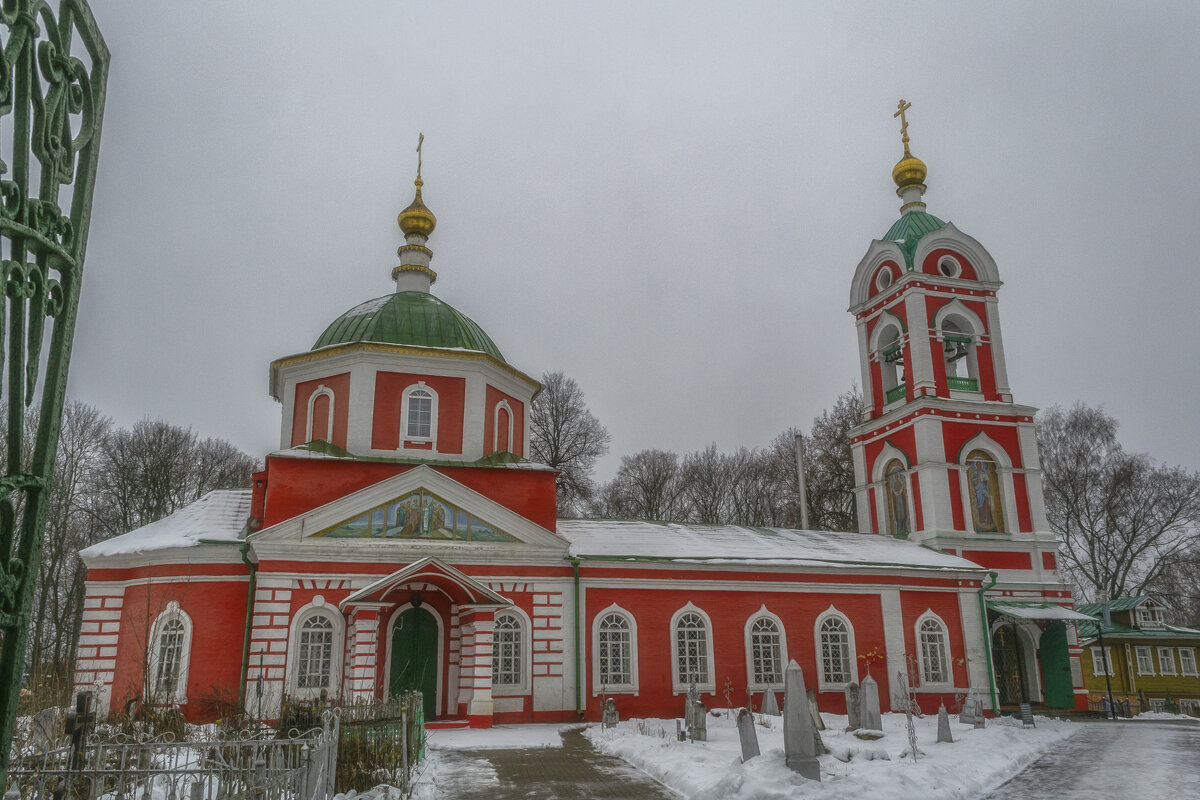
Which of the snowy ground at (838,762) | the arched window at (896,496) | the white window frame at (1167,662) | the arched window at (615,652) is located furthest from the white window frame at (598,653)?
the white window frame at (1167,662)

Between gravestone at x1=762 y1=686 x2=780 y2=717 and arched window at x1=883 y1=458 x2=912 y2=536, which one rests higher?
arched window at x1=883 y1=458 x2=912 y2=536

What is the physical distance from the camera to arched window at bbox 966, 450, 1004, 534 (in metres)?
26.1

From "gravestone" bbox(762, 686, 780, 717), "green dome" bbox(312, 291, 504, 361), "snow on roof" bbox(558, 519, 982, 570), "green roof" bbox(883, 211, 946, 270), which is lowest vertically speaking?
"gravestone" bbox(762, 686, 780, 717)

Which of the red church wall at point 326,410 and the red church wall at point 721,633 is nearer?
the red church wall at point 721,633

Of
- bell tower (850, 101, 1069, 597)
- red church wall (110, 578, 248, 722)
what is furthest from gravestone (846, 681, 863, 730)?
red church wall (110, 578, 248, 722)

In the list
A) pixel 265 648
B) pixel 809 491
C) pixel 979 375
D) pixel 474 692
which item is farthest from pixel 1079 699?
pixel 265 648

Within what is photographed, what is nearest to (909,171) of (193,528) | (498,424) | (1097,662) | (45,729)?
(498,424)

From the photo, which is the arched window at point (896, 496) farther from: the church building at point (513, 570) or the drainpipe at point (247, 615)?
the drainpipe at point (247, 615)

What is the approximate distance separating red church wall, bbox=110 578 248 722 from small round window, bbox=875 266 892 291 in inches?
808

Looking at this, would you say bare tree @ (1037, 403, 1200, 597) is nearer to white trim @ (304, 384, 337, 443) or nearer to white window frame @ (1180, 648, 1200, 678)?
white window frame @ (1180, 648, 1200, 678)

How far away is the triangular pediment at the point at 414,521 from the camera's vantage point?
719 inches

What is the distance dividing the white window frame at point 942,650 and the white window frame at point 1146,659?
1394cm

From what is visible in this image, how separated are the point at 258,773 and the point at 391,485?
12.7 metres

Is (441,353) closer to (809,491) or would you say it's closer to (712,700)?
(712,700)
